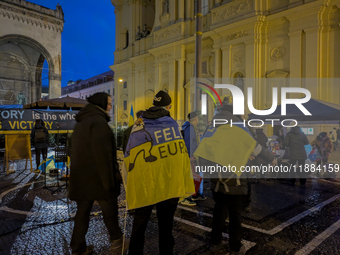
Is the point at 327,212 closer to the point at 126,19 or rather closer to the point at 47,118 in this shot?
the point at 47,118

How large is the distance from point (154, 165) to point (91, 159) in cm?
81

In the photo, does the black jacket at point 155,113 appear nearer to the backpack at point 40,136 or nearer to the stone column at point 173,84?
the backpack at point 40,136

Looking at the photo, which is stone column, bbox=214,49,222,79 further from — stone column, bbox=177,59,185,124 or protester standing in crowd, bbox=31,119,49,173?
protester standing in crowd, bbox=31,119,49,173

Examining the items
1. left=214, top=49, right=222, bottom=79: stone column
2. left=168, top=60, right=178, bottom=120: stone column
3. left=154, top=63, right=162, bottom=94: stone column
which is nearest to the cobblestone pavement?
left=214, top=49, right=222, bottom=79: stone column

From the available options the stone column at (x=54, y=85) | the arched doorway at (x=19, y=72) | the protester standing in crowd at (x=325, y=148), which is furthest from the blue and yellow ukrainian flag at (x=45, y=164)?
the arched doorway at (x=19, y=72)

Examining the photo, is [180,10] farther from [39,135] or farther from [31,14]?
[39,135]

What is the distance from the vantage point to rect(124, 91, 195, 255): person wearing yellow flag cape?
2736mm

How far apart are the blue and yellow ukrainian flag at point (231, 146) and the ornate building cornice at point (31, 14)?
28.7 metres

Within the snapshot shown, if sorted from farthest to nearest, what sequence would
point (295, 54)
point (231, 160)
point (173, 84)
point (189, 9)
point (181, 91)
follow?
point (173, 84), point (181, 91), point (189, 9), point (295, 54), point (231, 160)

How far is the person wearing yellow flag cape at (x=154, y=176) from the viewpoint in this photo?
2.74 m

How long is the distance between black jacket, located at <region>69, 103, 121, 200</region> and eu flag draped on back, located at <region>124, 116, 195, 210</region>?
29 centimetres

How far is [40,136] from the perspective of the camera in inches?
345

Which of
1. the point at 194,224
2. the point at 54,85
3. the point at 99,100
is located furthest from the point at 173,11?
the point at 194,224

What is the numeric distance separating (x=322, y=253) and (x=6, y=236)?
4.75 m
